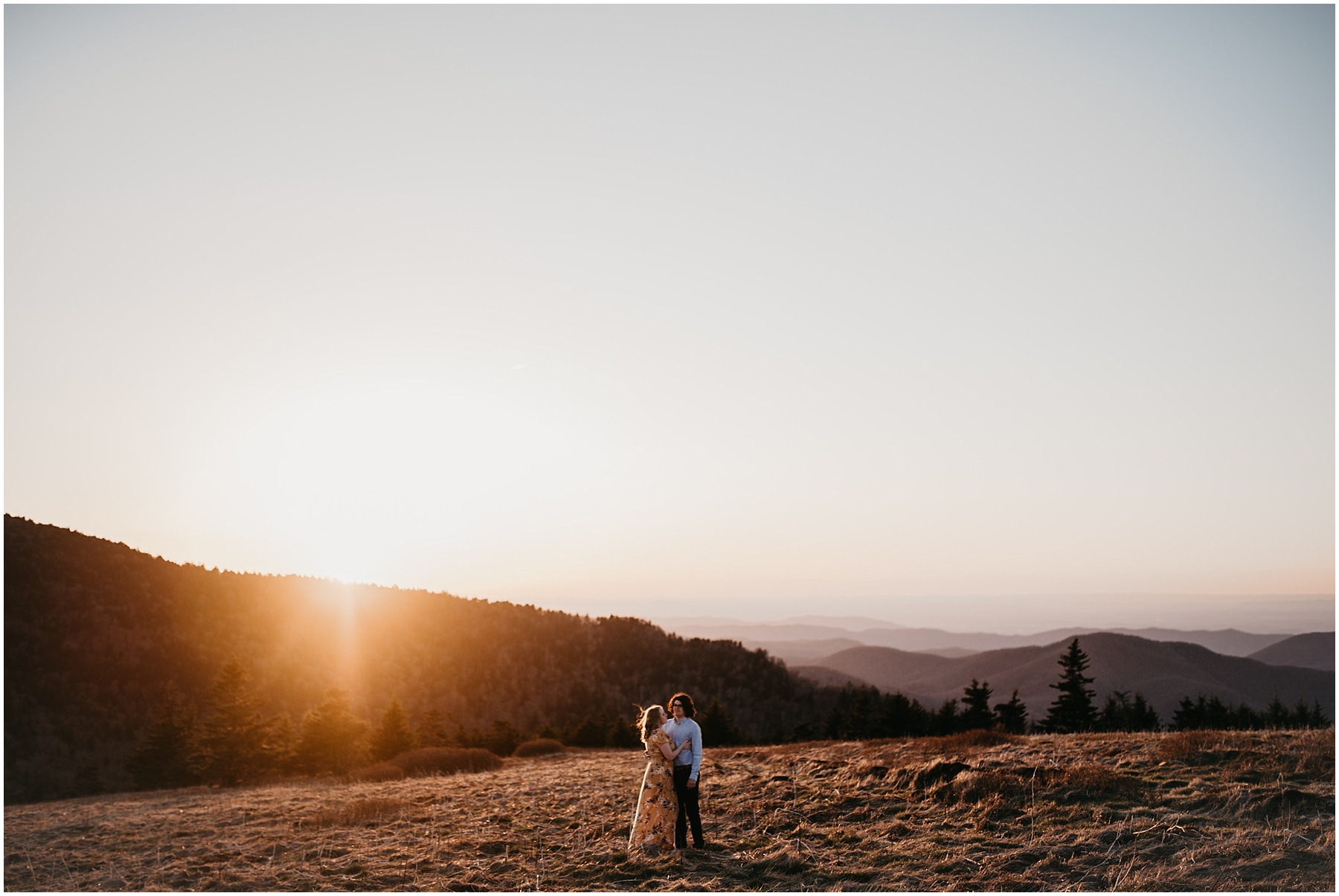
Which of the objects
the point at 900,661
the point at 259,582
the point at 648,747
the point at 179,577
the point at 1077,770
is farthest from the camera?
the point at 900,661

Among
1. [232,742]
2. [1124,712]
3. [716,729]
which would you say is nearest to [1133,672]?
[1124,712]

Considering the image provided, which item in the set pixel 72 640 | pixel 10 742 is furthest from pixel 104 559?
pixel 10 742

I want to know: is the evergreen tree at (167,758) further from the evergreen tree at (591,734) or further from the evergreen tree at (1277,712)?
the evergreen tree at (1277,712)

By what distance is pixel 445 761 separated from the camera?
35.9 m

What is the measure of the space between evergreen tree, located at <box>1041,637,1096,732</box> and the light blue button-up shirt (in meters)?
53.9

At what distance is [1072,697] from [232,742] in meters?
59.1

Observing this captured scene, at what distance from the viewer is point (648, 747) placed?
1304cm

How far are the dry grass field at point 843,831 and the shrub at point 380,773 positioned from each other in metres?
11.4

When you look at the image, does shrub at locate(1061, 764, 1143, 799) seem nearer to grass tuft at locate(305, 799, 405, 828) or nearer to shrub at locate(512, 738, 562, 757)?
grass tuft at locate(305, 799, 405, 828)

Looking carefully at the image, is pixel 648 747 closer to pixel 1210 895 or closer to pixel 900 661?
pixel 1210 895

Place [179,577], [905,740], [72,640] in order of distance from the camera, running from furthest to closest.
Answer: [179,577]
[72,640]
[905,740]

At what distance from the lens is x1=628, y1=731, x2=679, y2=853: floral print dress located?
1292 centimetres

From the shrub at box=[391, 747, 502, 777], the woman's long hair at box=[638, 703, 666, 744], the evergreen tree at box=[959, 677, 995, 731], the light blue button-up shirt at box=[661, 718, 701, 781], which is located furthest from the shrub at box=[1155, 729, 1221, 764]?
the evergreen tree at box=[959, 677, 995, 731]

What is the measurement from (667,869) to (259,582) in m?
Answer: 138
